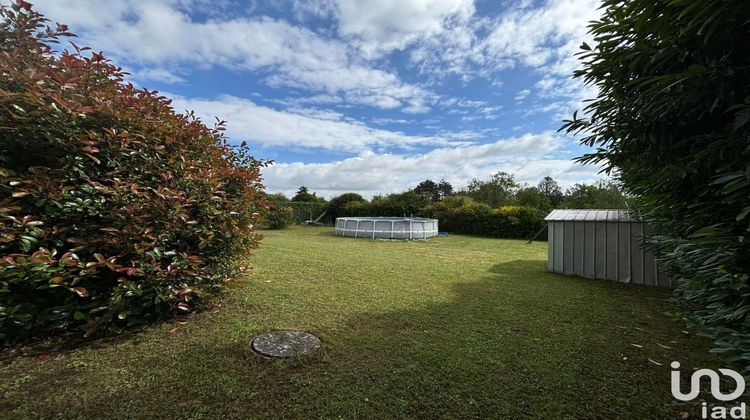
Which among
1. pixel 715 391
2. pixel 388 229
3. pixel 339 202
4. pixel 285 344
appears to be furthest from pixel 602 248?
pixel 339 202

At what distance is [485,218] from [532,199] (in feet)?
32.2

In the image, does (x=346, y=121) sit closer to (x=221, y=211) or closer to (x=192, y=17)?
(x=192, y=17)

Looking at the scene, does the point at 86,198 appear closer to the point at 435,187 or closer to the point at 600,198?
the point at 600,198

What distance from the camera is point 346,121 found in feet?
41.7

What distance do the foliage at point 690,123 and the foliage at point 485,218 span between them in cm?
1392

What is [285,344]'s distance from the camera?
274 centimetres

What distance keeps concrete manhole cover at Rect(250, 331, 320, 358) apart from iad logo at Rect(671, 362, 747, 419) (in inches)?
111

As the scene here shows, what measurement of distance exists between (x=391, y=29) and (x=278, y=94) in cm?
431

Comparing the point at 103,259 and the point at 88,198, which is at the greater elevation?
the point at 88,198

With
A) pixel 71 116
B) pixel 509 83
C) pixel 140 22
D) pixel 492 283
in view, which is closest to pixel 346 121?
pixel 509 83

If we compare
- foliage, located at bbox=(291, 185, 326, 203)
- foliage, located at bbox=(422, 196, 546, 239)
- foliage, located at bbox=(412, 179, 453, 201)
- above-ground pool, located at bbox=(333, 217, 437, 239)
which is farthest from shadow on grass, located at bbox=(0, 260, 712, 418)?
foliage, located at bbox=(412, 179, 453, 201)

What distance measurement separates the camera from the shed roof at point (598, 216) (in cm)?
567

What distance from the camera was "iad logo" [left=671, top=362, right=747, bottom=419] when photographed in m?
1.84

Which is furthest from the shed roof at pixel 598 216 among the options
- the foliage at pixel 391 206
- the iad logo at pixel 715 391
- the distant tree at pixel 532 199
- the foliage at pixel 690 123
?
the foliage at pixel 391 206
